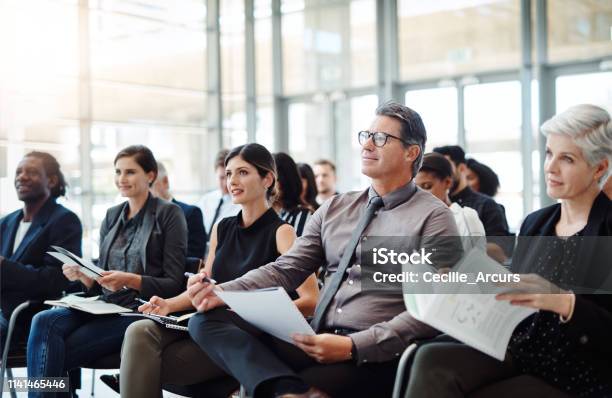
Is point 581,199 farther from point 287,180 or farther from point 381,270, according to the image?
point 287,180

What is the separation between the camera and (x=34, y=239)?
3.61m

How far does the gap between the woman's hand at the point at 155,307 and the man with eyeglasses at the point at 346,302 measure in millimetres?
302

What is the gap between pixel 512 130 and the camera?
29.8 ft

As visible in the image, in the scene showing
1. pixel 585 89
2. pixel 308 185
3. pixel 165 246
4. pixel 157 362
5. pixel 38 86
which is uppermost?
pixel 38 86

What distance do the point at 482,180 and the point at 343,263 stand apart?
3.31 metres

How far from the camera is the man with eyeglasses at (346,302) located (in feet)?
7.15

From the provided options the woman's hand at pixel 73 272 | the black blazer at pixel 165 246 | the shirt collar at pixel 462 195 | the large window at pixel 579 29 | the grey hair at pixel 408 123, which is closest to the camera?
the grey hair at pixel 408 123

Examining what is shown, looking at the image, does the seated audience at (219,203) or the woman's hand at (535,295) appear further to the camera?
the seated audience at (219,203)

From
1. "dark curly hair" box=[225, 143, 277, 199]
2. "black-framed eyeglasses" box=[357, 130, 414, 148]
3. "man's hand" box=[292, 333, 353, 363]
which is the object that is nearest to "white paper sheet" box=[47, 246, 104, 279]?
"dark curly hair" box=[225, 143, 277, 199]

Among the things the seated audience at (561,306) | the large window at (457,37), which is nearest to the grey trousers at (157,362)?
the seated audience at (561,306)

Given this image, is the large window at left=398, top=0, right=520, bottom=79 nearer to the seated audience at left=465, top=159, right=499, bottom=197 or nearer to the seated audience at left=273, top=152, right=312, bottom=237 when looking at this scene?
the seated audience at left=465, top=159, right=499, bottom=197

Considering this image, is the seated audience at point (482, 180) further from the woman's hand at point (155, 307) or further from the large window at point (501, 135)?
the large window at point (501, 135)

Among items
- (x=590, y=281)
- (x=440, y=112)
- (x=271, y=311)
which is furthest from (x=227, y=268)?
(x=440, y=112)

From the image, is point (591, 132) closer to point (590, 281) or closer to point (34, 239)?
point (590, 281)
